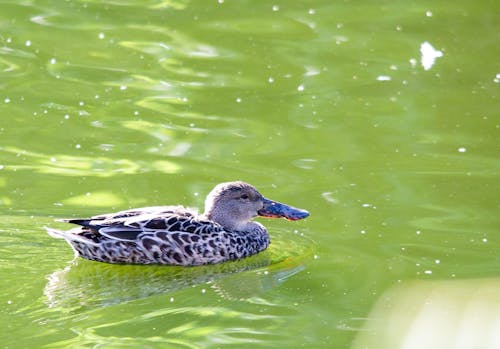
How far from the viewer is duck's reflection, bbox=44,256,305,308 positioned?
28.7 ft

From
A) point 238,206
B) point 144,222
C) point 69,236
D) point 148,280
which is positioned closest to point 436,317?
point 148,280

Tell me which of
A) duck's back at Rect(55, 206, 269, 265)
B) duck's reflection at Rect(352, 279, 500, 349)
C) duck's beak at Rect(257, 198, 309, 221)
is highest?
duck's beak at Rect(257, 198, 309, 221)

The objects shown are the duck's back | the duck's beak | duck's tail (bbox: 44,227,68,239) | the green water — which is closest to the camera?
the green water

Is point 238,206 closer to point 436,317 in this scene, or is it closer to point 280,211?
point 280,211

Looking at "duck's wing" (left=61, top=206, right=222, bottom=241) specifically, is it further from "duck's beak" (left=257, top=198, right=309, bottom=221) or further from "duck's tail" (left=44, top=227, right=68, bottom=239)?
"duck's beak" (left=257, top=198, right=309, bottom=221)

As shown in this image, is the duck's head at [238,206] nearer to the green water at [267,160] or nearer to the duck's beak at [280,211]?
the duck's beak at [280,211]

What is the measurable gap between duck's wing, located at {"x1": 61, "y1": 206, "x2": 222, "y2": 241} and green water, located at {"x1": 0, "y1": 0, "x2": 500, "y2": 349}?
11.7 inches

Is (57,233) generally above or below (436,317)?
above

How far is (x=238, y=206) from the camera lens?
1026cm

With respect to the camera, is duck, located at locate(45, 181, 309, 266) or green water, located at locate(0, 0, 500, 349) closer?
green water, located at locate(0, 0, 500, 349)

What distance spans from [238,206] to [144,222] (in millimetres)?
958

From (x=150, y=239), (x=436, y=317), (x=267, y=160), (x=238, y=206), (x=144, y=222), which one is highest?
(x=267, y=160)

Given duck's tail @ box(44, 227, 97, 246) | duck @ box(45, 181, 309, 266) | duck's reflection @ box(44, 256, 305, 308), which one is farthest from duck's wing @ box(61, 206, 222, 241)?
duck's reflection @ box(44, 256, 305, 308)

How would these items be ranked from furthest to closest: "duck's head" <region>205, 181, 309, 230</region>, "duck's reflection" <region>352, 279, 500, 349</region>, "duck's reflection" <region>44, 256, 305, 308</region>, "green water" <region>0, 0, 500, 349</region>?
1. "duck's head" <region>205, 181, 309, 230</region>
2. "duck's reflection" <region>44, 256, 305, 308</region>
3. "green water" <region>0, 0, 500, 349</region>
4. "duck's reflection" <region>352, 279, 500, 349</region>
